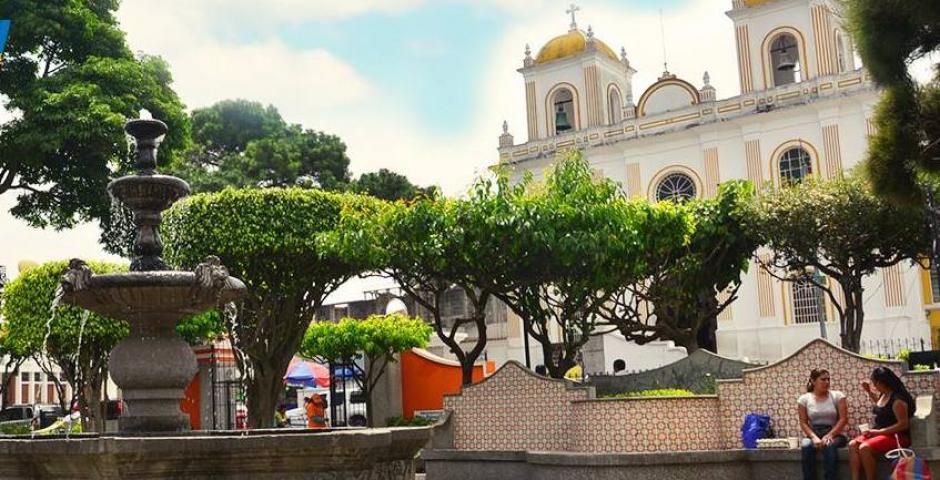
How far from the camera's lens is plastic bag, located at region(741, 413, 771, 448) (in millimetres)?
11570

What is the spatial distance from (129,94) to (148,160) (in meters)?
12.5

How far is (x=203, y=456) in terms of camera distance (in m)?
6.46

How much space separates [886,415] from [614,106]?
107 feet

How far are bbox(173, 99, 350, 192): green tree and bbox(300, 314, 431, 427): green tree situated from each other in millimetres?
16417

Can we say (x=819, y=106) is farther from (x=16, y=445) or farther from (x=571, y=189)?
(x=16, y=445)

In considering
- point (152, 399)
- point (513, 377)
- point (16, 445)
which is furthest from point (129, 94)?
point (16, 445)

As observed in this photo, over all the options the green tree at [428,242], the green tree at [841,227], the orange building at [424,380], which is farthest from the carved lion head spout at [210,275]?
the orange building at [424,380]

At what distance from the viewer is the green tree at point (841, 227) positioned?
2055 centimetres

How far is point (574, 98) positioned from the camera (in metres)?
40.9

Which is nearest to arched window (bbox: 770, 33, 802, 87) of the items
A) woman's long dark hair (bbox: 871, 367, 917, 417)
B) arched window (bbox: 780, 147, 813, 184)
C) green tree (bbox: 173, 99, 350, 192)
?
arched window (bbox: 780, 147, 813, 184)

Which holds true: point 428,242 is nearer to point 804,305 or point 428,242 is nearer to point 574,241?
point 574,241

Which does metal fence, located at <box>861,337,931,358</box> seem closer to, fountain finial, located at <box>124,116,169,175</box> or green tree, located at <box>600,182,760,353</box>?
green tree, located at <box>600,182,760,353</box>

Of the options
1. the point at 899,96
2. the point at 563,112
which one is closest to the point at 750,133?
the point at 563,112

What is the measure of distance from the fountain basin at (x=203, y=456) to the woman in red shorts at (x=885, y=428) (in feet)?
17.1
